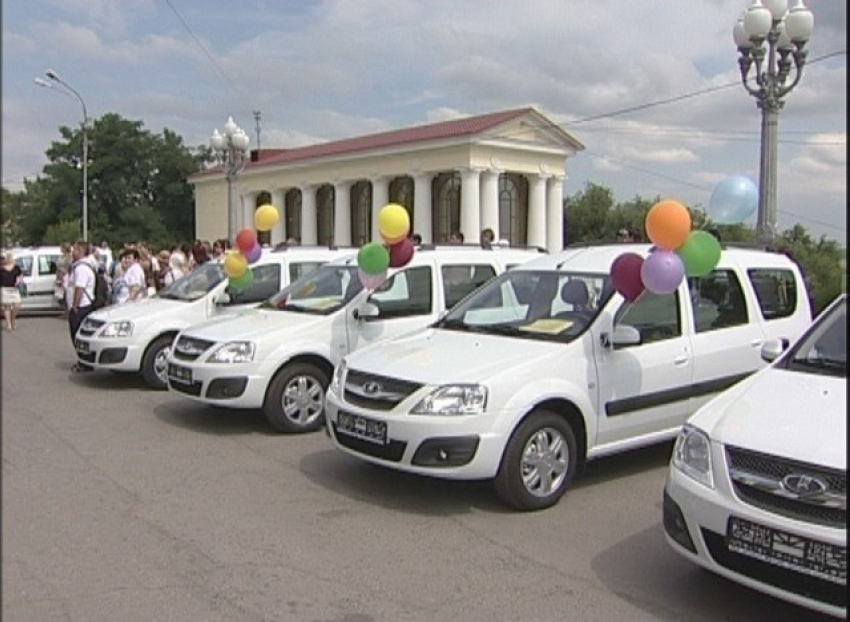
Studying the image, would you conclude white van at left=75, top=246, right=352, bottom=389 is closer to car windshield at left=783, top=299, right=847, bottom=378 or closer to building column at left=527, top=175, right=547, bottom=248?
car windshield at left=783, top=299, right=847, bottom=378

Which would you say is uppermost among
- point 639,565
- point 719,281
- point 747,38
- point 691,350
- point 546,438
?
point 747,38

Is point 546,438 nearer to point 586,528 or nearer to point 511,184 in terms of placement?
point 586,528

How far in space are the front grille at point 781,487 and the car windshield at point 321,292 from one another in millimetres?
5301

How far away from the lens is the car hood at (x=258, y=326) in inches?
325

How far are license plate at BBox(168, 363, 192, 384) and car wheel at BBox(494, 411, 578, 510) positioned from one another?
384cm

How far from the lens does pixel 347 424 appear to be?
19.9ft

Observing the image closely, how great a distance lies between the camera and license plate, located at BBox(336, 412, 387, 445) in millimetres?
5750

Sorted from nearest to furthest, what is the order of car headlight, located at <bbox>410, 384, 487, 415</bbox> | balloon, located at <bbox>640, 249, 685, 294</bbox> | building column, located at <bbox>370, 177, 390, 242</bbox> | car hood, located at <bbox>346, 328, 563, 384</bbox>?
1. car headlight, located at <bbox>410, 384, 487, 415</bbox>
2. car hood, located at <bbox>346, 328, 563, 384</bbox>
3. balloon, located at <bbox>640, 249, 685, 294</bbox>
4. building column, located at <bbox>370, 177, 390, 242</bbox>

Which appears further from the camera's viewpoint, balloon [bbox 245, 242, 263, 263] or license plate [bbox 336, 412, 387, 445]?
balloon [bbox 245, 242, 263, 263]

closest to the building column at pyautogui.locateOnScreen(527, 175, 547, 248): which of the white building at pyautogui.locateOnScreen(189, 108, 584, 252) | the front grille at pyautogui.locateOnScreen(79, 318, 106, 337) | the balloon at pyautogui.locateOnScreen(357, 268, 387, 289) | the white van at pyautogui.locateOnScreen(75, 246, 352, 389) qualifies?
the white building at pyautogui.locateOnScreen(189, 108, 584, 252)

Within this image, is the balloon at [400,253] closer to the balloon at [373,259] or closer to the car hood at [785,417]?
the balloon at [373,259]

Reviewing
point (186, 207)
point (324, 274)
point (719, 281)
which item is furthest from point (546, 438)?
point (186, 207)

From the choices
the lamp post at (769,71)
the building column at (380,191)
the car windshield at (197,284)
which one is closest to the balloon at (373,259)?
the car windshield at (197,284)

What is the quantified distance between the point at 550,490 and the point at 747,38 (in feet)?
33.0
